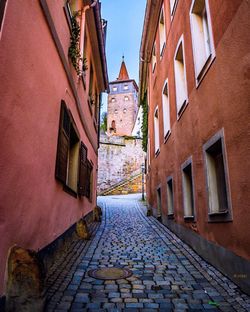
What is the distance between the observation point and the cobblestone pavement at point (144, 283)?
3449 millimetres

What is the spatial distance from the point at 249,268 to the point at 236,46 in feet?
10.0

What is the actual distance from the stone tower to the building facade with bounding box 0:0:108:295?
52287 millimetres

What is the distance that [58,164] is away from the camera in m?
5.12

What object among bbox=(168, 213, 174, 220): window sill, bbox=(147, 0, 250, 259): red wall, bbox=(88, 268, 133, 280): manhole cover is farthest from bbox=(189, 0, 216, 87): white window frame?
bbox=(168, 213, 174, 220): window sill

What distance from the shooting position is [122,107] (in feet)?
203

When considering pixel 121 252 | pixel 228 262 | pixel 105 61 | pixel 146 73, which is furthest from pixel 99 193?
pixel 228 262

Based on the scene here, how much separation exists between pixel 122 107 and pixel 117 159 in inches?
1219

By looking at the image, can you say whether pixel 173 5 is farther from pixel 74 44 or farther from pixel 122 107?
pixel 122 107

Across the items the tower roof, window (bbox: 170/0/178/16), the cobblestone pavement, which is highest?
the tower roof

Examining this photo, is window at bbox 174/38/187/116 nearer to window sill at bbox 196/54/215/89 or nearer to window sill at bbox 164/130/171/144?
window sill at bbox 164/130/171/144

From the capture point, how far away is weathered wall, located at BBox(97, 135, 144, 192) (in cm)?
3180

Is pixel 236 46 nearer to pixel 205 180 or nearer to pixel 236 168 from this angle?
pixel 236 168

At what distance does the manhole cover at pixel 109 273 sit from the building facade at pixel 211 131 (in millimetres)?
1541

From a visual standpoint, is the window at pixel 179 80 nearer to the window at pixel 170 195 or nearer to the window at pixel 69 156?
the window at pixel 170 195
